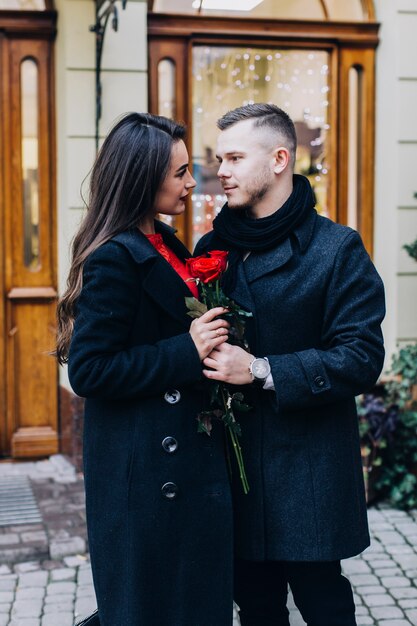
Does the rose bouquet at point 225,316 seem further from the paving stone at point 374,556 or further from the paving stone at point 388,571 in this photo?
the paving stone at point 374,556

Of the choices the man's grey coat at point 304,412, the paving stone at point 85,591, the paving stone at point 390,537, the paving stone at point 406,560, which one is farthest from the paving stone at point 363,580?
the man's grey coat at point 304,412

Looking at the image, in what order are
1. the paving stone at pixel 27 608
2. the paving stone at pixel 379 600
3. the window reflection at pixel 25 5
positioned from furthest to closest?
the window reflection at pixel 25 5, the paving stone at pixel 379 600, the paving stone at pixel 27 608

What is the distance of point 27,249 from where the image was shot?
6.24m

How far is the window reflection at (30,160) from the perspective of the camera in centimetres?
613

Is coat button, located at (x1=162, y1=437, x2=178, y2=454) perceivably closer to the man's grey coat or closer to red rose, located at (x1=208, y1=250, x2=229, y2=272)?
the man's grey coat

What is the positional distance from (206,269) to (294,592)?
105 centimetres

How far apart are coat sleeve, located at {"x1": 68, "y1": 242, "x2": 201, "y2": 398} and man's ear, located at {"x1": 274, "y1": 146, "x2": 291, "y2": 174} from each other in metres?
0.54

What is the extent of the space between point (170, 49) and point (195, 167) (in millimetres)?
775

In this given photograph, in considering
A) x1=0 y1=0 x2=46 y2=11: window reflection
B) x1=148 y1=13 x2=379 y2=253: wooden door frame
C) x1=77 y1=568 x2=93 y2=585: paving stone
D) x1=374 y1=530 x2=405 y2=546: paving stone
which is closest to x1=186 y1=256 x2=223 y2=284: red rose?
x1=77 y1=568 x2=93 y2=585: paving stone

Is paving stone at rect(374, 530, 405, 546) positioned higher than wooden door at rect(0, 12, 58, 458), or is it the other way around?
wooden door at rect(0, 12, 58, 458)

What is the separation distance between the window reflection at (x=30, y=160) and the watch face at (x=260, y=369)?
153 inches

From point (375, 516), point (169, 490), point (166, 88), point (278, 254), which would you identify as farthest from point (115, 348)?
point (166, 88)

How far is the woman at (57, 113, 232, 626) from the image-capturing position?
2539 millimetres

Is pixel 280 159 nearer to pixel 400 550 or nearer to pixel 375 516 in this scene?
pixel 400 550
